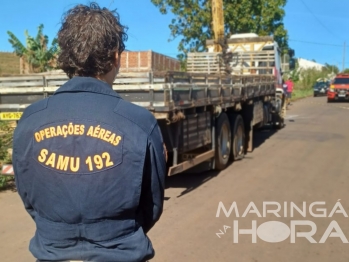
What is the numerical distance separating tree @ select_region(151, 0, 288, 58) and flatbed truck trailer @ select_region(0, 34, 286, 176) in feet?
51.4

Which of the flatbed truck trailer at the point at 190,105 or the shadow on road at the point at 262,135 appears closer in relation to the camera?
the flatbed truck trailer at the point at 190,105

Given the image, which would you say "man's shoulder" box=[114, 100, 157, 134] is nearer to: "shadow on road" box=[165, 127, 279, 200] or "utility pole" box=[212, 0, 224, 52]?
"shadow on road" box=[165, 127, 279, 200]

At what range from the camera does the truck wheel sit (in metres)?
8.83

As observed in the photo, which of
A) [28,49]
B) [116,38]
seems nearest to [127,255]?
[116,38]

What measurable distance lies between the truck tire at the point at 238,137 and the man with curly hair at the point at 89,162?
815cm

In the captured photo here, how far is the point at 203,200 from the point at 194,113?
4.70 ft

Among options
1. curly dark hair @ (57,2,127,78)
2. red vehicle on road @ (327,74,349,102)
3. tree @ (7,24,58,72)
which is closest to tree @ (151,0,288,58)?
red vehicle on road @ (327,74,349,102)

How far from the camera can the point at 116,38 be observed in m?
1.89

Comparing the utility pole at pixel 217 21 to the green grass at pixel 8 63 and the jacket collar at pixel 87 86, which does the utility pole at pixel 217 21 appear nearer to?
the green grass at pixel 8 63

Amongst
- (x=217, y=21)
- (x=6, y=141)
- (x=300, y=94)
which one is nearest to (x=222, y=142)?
(x=6, y=141)

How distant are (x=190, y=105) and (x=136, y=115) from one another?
5384 millimetres

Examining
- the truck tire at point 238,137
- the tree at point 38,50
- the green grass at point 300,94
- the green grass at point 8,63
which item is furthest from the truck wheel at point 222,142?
the green grass at point 300,94

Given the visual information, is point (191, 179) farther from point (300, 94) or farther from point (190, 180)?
point (300, 94)

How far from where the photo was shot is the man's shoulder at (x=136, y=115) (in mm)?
1773
